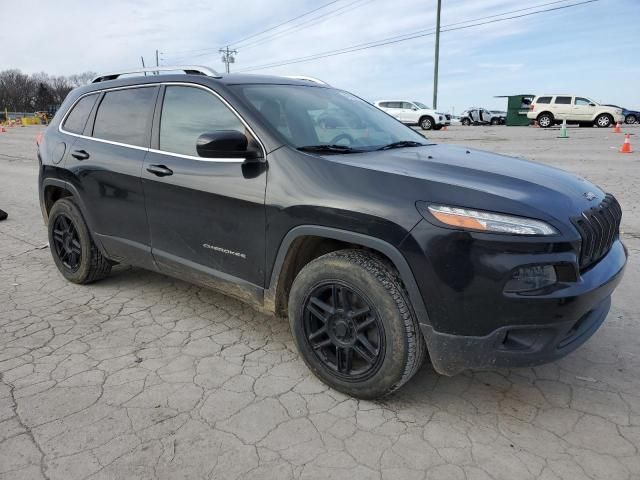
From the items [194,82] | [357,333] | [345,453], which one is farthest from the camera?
[194,82]

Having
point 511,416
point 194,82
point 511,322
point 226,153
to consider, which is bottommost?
point 511,416

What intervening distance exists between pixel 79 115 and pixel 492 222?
3.70m

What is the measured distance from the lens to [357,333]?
273cm

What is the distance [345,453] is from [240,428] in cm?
55

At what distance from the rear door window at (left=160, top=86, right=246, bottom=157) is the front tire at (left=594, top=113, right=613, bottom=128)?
103ft

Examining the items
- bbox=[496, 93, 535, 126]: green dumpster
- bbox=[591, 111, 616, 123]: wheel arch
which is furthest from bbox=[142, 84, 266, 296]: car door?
bbox=[496, 93, 535, 126]: green dumpster

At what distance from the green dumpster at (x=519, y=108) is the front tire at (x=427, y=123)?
866cm

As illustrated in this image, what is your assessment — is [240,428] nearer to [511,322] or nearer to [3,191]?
[511,322]

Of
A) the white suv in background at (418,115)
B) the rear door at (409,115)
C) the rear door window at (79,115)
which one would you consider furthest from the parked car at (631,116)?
the rear door window at (79,115)

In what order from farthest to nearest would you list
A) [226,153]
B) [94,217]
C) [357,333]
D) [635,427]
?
1. [94,217]
2. [226,153]
3. [357,333]
4. [635,427]

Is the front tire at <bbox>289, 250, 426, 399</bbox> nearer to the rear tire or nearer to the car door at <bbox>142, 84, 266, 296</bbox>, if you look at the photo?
the car door at <bbox>142, 84, 266, 296</bbox>

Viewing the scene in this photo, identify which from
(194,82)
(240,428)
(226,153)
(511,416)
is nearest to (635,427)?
(511,416)

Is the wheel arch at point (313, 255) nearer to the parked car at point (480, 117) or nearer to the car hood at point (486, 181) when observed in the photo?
the car hood at point (486, 181)

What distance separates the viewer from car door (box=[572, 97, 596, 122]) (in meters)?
29.7
